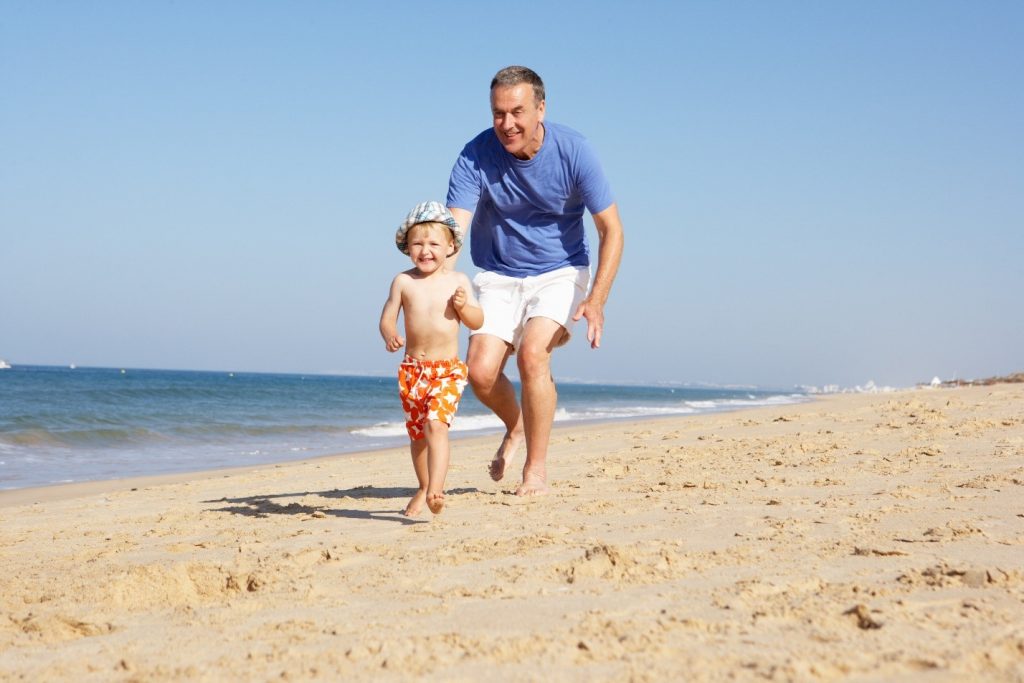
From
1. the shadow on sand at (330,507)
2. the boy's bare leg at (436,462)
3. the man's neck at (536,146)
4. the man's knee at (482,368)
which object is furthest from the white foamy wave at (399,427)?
the boy's bare leg at (436,462)

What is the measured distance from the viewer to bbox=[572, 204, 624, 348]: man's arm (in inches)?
180

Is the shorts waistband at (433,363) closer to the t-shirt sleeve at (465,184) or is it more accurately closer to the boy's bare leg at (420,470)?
the boy's bare leg at (420,470)

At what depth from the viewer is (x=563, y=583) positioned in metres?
2.71

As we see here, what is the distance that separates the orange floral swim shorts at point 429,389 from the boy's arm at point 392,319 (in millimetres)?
174

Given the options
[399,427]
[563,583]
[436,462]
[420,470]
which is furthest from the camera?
[399,427]

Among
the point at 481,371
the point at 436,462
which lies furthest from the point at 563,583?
the point at 481,371

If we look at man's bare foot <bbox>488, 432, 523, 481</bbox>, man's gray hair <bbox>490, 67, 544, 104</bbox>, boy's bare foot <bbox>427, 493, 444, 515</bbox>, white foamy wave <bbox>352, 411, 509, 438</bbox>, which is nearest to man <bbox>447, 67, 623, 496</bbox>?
man's gray hair <bbox>490, 67, 544, 104</bbox>

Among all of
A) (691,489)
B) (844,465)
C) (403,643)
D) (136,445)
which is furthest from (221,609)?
(136,445)

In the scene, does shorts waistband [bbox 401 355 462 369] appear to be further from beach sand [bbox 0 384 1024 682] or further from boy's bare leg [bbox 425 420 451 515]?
beach sand [bbox 0 384 1024 682]

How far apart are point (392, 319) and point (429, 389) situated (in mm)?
363

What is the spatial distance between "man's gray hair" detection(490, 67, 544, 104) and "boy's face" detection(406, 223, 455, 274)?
82cm

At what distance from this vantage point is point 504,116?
4535mm

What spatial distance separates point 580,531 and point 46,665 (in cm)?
185

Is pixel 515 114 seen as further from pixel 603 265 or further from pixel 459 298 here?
pixel 459 298
